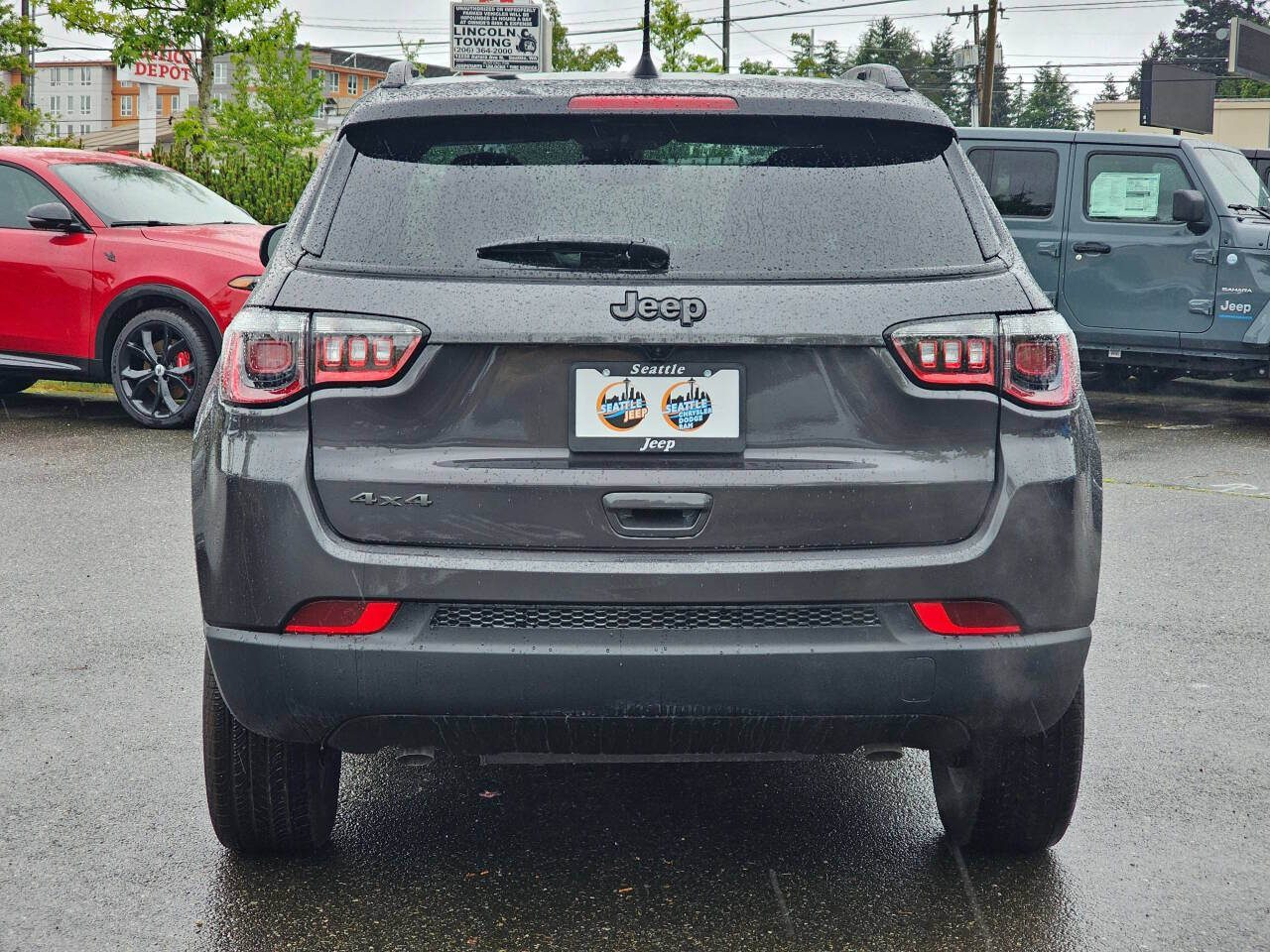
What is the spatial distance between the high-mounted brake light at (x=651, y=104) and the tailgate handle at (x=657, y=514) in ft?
2.60

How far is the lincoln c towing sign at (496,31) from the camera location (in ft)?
44.7

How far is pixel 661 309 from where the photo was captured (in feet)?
9.34

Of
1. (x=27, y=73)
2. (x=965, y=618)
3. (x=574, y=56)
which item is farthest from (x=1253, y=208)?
(x=574, y=56)

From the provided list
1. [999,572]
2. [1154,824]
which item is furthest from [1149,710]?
[999,572]

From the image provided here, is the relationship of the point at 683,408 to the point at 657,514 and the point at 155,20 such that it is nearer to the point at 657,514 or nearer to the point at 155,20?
the point at 657,514

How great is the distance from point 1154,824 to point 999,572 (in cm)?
120

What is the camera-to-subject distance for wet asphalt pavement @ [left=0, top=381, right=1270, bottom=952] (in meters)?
3.11

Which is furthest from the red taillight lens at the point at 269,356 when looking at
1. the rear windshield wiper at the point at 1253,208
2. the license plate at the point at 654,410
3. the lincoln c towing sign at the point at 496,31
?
the lincoln c towing sign at the point at 496,31

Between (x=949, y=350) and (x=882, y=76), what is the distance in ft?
3.43

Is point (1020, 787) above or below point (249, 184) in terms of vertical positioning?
below

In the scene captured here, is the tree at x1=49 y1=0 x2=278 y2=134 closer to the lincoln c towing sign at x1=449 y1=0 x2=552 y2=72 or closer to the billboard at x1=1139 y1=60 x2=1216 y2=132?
the lincoln c towing sign at x1=449 y1=0 x2=552 y2=72

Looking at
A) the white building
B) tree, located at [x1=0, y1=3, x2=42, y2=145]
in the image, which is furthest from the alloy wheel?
the white building

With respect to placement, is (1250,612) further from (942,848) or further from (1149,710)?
(942,848)

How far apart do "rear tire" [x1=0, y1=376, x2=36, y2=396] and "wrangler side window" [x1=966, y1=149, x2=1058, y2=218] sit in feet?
26.2
